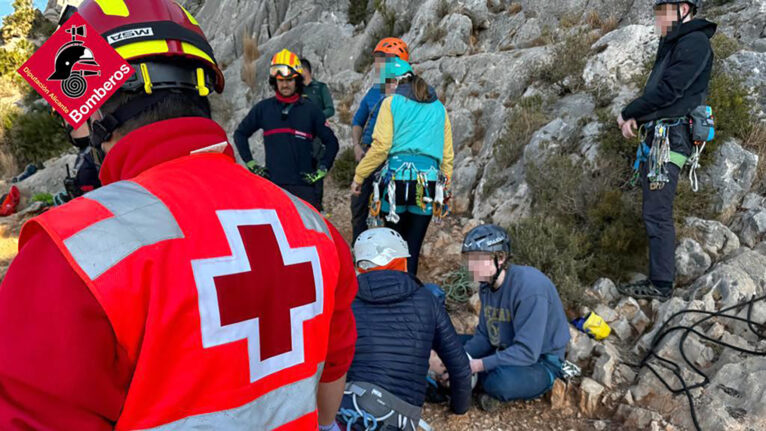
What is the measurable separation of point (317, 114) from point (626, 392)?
3.62 meters

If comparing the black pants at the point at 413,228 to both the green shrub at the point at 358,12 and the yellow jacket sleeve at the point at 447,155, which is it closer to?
the yellow jacket sleeve at the point at 447,155

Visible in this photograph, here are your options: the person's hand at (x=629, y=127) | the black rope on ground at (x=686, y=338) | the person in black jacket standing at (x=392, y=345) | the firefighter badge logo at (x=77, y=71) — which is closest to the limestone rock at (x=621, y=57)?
the person's hand at (x=629, y=127)

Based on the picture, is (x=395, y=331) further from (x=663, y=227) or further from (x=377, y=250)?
(x=663, y=227)

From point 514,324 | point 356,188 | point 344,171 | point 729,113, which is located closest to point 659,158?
point 729,113

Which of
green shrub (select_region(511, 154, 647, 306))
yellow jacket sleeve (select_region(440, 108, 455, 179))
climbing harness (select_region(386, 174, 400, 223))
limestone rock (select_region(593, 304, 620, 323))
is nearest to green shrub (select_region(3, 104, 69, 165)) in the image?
climbing harness (select_region(386, 174, 400, 223))

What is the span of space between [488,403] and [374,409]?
132cm

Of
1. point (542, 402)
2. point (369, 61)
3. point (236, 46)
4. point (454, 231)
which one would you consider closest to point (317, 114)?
point (454, 231)

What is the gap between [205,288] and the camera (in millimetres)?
863

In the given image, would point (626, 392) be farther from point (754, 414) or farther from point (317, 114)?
point (317, 114)

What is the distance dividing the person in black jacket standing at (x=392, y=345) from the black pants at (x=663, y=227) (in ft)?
7.62

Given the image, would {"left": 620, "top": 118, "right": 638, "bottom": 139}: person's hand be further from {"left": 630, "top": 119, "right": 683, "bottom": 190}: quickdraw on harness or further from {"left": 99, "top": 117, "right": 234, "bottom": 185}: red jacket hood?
{"left": 99, "top": 117, "right": 234, "bottom": 185}: red jacket hood

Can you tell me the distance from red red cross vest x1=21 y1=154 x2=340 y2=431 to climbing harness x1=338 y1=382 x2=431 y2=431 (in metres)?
1.47

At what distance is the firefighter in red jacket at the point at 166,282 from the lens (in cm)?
73

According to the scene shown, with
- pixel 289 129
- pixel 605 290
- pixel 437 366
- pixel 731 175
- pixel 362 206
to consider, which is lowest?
pixel 437 366
